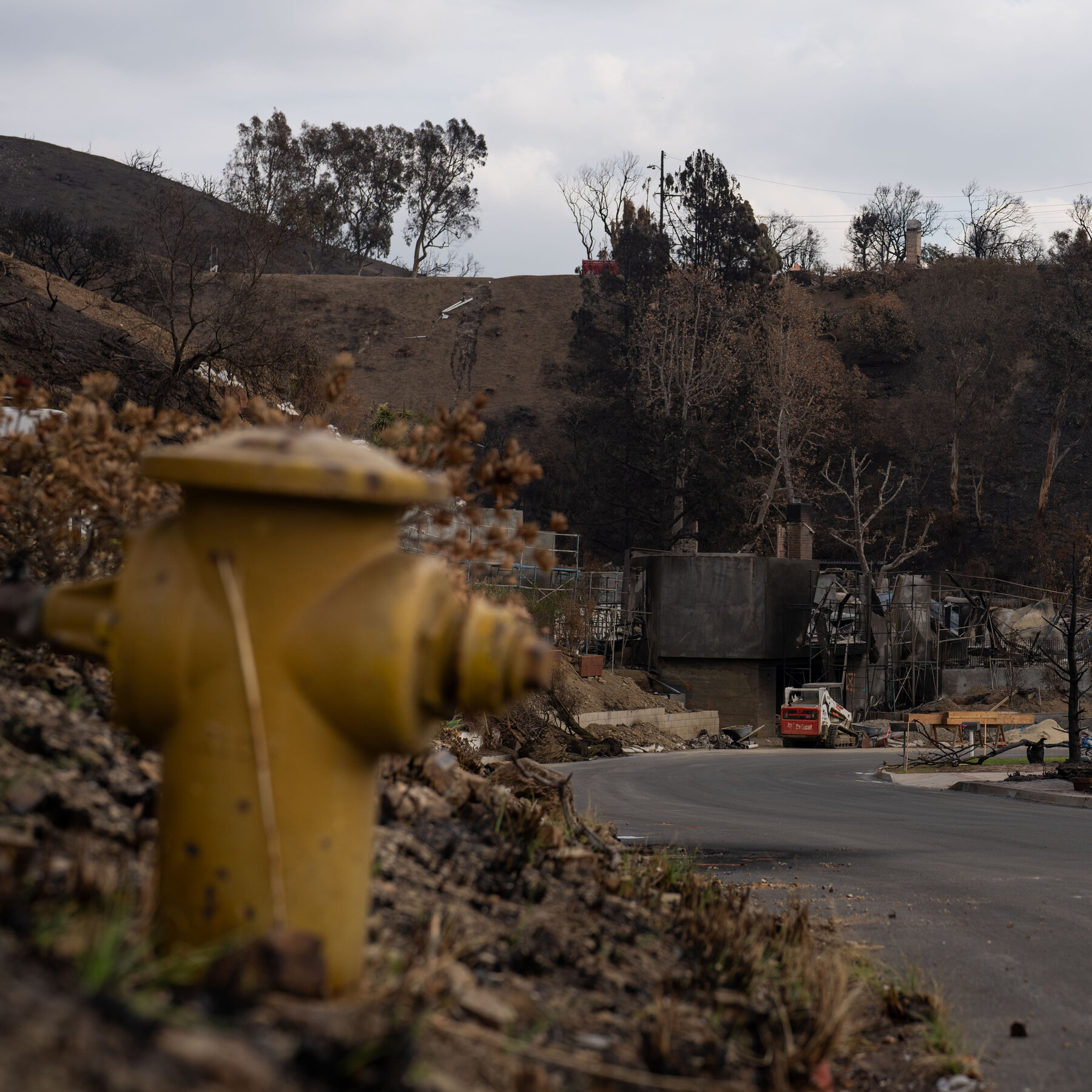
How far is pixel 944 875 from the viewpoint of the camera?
8.98m

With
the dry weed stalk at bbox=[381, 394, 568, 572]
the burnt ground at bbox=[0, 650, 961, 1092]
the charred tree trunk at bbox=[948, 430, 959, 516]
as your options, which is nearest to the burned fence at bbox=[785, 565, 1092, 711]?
the charred tree trunk at bbox=[948, 430, 959, 516]

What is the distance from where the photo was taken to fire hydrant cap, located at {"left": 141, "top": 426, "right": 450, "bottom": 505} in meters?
2.33

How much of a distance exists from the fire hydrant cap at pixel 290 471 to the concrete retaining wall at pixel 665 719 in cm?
2819

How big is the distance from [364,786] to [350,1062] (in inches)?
30.0

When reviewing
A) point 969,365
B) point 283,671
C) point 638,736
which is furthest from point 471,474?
point 969,365

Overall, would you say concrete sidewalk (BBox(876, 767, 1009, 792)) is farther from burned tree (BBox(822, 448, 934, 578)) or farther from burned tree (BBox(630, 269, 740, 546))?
burned tree (BBox(822, 448, 934, 578))

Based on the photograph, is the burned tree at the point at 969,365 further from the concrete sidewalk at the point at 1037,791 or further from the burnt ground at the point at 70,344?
the burnt ground at the point at 70,344

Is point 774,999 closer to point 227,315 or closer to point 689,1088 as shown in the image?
point 689,1088

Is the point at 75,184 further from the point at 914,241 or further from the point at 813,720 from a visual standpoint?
the point at 813,720

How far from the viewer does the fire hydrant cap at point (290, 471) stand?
2.33 metres

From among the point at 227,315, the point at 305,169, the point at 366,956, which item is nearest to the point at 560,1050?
the point at 366,956

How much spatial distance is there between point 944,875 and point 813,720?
2556 cm

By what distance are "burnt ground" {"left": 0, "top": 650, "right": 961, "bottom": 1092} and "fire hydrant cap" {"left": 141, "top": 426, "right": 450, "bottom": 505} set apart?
0.87 meters

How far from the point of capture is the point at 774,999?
3521mm
